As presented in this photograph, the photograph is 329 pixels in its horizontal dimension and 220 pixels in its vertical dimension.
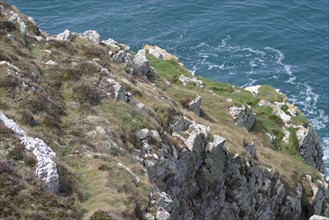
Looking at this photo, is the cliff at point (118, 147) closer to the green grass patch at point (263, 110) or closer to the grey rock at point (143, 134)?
the grey rock at point (143, 134)

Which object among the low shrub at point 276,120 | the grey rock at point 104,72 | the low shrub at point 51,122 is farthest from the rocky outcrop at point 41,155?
the low shrub at point 276,120

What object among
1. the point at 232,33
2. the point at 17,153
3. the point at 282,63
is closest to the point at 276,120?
the point at 282,63

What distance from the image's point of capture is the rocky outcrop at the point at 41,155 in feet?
86.3

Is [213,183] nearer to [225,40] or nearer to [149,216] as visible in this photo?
[149,216]

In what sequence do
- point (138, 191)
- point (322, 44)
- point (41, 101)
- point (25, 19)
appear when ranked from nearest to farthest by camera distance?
point (138, 191) < point (41, 101) < point (25, 19) < point (322, 44)

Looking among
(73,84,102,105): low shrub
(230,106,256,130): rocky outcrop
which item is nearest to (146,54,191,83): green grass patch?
(230,106,256,130): rocky outcrop

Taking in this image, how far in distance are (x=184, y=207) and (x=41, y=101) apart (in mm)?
13290

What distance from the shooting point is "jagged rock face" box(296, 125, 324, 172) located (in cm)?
6712

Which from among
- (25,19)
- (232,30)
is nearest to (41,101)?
(25,19)

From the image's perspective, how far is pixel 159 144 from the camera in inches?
1453

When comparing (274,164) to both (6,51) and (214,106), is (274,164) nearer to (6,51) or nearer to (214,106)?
(214,106)

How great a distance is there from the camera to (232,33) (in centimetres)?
12006

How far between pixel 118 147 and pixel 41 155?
7.03 meters

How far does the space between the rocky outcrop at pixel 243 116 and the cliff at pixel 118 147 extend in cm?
13
